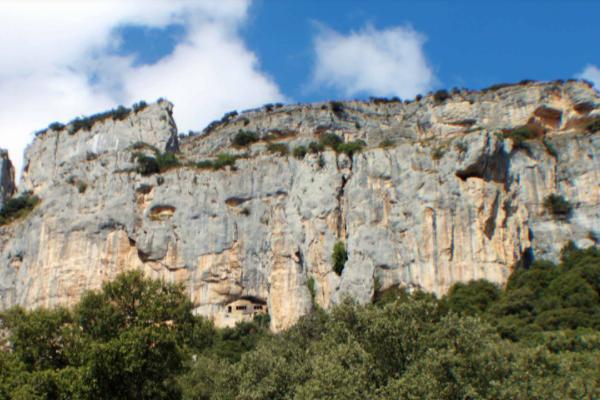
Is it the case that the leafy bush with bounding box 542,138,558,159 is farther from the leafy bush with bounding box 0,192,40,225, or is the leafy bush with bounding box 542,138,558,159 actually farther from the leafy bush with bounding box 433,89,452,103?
the leafy bush with bounding box 0,192,40,225

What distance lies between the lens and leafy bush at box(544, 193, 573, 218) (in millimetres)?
61044

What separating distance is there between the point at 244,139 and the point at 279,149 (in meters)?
7.03

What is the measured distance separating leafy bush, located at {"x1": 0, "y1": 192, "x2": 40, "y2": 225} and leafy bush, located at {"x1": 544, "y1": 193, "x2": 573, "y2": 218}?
48.0 meters

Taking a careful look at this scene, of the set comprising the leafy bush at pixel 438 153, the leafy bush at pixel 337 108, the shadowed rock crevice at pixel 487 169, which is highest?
the leafy bush at pixel 337 108

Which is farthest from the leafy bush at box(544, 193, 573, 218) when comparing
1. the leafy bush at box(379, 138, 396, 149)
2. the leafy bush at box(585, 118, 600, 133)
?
the leafy bush at box(379, 138, 396, 149)

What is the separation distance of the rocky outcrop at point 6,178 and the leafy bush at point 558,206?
5692cm

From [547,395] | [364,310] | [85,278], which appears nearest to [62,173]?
[85,278]

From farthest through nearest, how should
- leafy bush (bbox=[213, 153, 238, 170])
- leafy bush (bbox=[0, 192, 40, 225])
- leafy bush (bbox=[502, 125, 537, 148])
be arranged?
leafy bush (bbox=[0, 192, 40, 225]) < leafy bush (bbox=[213, 153, 238, 170]) < leafy bush (bbox=[502, 125, 537, 148])

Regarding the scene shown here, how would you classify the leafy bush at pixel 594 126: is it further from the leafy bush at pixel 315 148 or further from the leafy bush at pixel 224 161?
the leafy bush at pixel 224 161

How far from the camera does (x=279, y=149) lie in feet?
229

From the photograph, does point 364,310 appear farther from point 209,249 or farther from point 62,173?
point 62,173

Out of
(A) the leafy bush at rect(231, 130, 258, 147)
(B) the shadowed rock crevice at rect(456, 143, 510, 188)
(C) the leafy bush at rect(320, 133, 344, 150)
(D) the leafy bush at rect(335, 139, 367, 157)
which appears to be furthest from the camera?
(A) the leafy bush at rect(231, 130, 258, 147)

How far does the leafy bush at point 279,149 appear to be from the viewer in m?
68.9

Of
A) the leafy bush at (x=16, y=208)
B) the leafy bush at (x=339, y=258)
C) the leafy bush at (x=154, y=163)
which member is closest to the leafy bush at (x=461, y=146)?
the leafy bush at (x=339, y=258)
